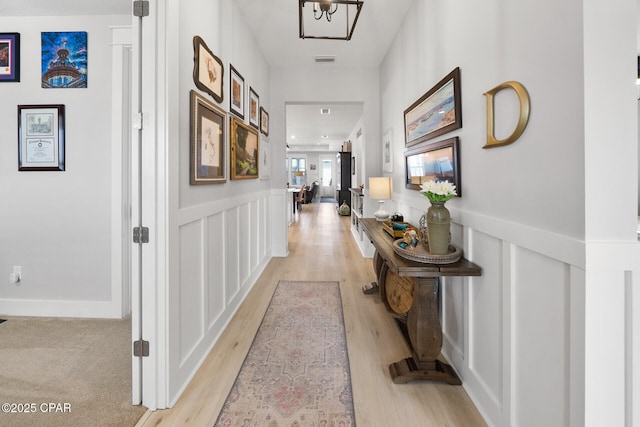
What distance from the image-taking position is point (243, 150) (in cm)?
308

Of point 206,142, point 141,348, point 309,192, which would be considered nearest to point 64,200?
point 206,142

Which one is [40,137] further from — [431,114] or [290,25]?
[431,114]

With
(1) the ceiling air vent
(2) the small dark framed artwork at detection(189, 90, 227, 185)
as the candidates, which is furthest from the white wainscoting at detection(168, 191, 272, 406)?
(1) the ceiling air vent

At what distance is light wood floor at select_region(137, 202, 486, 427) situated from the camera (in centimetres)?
158

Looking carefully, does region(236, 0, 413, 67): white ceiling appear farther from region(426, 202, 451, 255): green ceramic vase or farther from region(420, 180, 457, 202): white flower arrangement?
region(426, 202, 451, 255): green ceramic vase

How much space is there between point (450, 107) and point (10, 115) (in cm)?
357

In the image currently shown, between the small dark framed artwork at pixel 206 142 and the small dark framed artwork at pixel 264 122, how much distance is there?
159 centimetres

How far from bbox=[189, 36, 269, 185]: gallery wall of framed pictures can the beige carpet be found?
1.28 metres

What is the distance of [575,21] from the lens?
1003 mm

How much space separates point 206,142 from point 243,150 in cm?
95

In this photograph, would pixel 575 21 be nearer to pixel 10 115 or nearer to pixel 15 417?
pixel 15 417

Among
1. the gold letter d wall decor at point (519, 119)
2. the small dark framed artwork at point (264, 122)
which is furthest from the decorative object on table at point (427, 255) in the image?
the small dark framed artwork at point (264, 122)

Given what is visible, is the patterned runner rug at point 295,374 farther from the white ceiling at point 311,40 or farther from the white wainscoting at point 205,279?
the white ceiling at point 311,40

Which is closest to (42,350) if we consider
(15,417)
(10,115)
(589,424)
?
(15,417)
